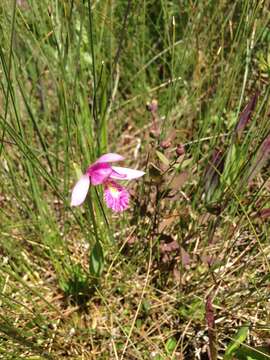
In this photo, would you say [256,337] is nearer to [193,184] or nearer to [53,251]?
[193,184]

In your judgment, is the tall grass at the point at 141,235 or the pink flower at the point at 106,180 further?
the tall grass at the point at 141,235

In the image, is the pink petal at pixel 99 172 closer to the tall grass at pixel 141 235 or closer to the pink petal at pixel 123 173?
the pink petal at pixel 123 173

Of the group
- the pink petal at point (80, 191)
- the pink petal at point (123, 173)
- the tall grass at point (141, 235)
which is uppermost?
the pink petal at point (80, 191)

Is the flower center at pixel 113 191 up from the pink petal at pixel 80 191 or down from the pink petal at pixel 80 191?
down

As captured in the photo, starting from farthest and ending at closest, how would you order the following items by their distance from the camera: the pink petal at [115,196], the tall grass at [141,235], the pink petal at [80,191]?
1. the tall grass at [141,235]
2. the pink petal at [115,196]
3. the pink petal at [80,191]

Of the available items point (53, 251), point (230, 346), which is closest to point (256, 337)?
point (230, 346)

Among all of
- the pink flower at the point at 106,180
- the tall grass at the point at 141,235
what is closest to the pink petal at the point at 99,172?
the pink flower at the point at 106,180

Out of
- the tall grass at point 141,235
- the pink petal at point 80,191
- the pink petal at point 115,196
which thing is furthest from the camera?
the tall grass at point 141,235

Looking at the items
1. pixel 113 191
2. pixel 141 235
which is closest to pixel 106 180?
pixel 113 191
